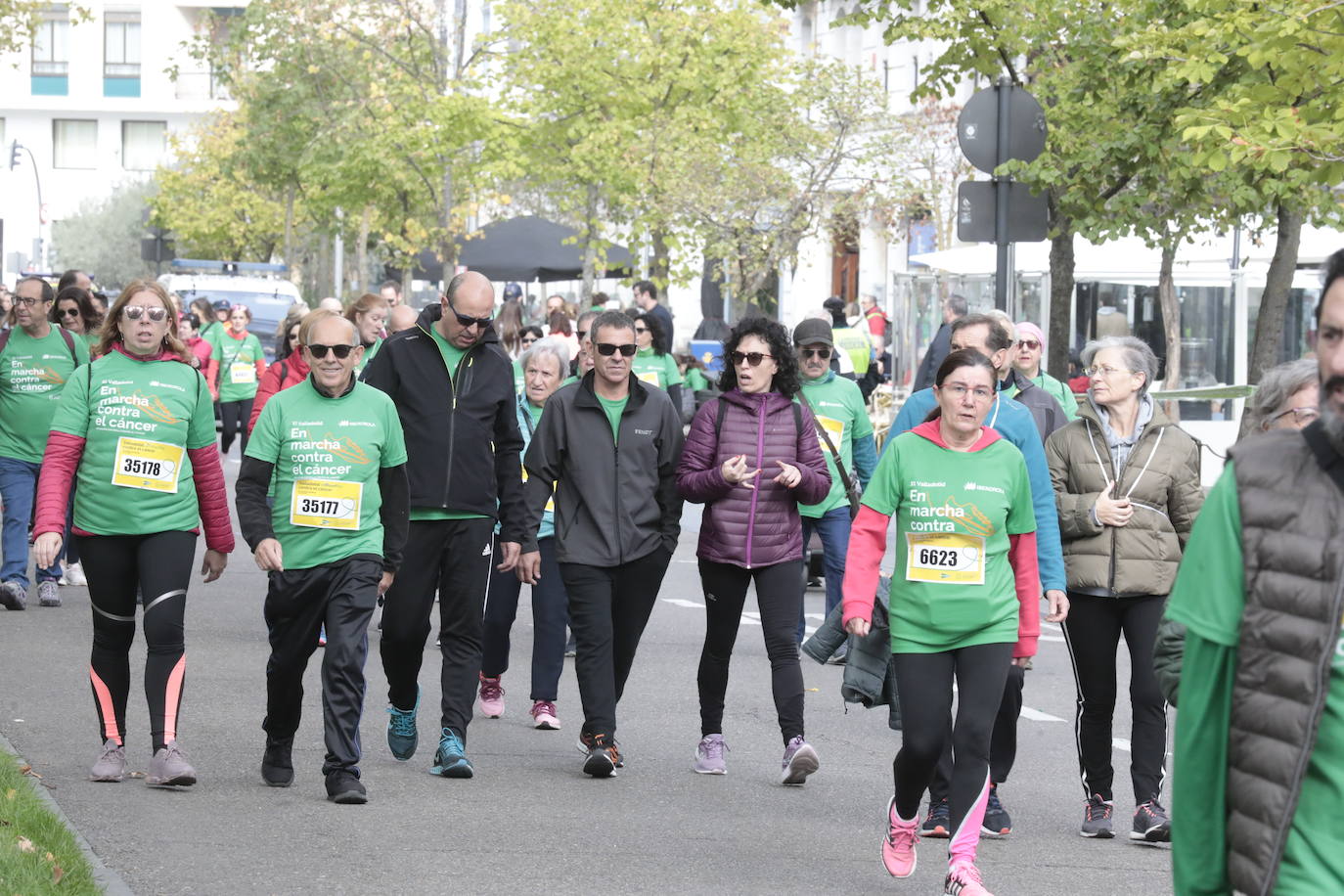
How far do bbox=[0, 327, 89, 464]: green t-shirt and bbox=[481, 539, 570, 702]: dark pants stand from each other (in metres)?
4.08

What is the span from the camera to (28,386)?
12.4 m

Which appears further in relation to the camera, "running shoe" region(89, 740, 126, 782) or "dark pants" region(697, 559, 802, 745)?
"dark pants" region(697, 559, 802, 745)

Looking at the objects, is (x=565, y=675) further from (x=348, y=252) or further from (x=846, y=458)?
(x=348, y=252)

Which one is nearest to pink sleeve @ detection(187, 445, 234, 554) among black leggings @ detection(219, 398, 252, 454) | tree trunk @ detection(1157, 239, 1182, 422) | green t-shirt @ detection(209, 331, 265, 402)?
green t-shirt @ detection(209, 331, 265, 402)

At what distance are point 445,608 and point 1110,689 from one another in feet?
8.34

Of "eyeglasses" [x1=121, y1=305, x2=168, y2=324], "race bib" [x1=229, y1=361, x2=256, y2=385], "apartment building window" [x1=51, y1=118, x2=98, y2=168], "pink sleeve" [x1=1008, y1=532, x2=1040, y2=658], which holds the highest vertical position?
"apartment building window" [x1=51, y1=118, x2=98, y2=168]

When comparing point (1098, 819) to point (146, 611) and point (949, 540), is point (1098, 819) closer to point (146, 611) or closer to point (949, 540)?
point (949, 540)

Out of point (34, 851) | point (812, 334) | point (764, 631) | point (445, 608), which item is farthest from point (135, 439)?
point (812, 334)

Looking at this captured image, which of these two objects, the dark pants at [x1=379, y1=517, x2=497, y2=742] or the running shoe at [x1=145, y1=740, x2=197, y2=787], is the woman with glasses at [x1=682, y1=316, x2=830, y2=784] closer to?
the dark pants at [x1=379, y1=517, x2=497, y2=742]

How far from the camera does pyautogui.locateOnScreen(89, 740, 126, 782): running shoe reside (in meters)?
7.56

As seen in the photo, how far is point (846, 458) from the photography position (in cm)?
1080

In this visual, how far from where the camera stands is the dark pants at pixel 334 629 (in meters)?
7.25

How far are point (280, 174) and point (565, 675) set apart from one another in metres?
39.0

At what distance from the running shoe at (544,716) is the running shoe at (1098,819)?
9.02 ft
